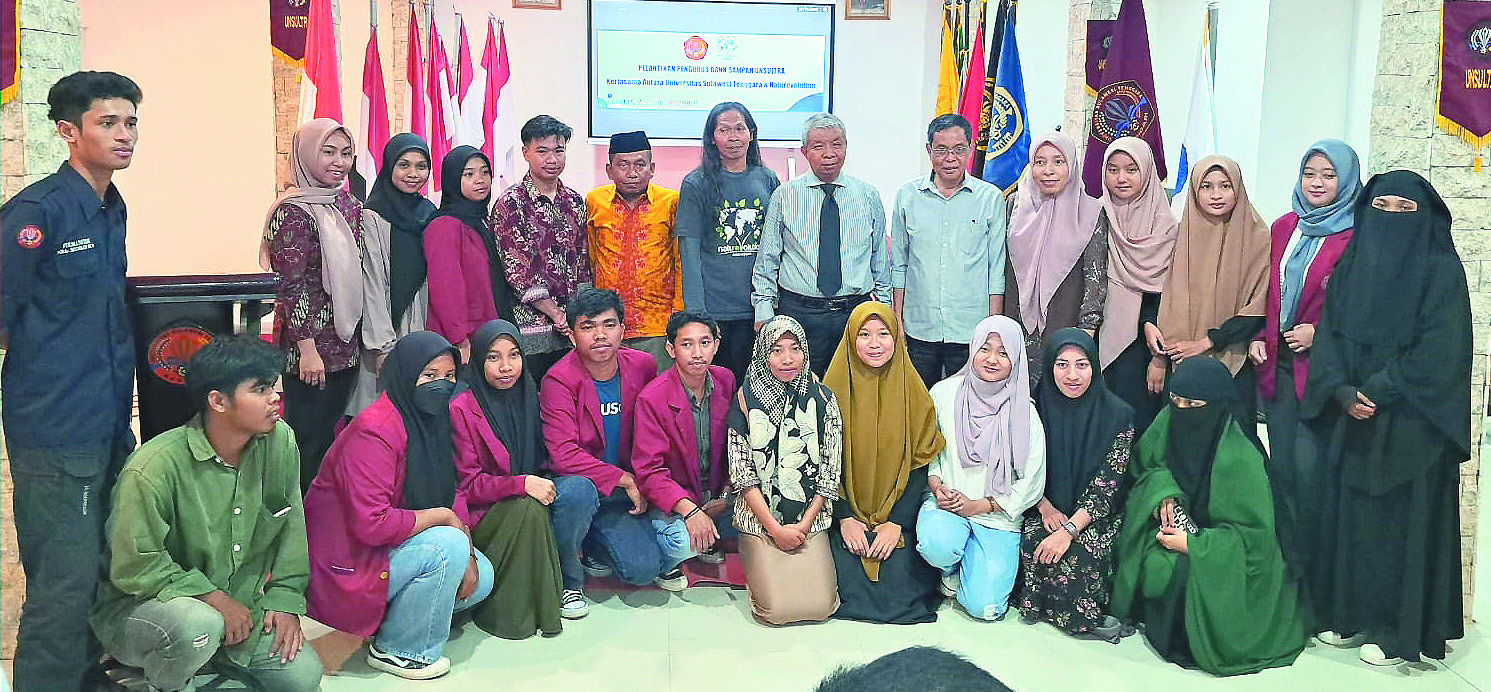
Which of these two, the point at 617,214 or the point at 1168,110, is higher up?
the point at 1168,110

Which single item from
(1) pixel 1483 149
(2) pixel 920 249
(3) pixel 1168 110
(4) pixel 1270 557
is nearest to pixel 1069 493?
(4) pixel 1270 557

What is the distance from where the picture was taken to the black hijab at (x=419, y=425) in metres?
3.21

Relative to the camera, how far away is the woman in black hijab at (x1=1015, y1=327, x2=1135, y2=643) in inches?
140

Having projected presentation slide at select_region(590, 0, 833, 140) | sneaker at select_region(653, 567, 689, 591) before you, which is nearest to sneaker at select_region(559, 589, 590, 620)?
sneaker at select_region(653, 567, 689, 591)

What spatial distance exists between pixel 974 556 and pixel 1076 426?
0.53 meters

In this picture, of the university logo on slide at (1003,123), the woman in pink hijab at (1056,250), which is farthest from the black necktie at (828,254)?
the university logo on slide at (1003,123)

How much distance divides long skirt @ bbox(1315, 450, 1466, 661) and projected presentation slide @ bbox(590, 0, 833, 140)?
6.30 m

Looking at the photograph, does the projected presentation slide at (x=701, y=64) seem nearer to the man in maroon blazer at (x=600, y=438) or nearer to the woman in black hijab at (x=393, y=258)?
the woman in black hijab at (x=393, y=258)

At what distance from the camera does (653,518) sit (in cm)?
385

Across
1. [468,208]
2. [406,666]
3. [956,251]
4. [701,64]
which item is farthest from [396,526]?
[701,64]

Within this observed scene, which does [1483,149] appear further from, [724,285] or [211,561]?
[211,561]

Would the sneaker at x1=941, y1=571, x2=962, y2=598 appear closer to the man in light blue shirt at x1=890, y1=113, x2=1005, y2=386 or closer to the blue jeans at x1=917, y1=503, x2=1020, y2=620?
the blue jeans at x1=917, y1=503, x2=1020, y2=620

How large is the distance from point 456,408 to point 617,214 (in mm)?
1060

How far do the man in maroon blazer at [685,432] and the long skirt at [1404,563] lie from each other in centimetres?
191
